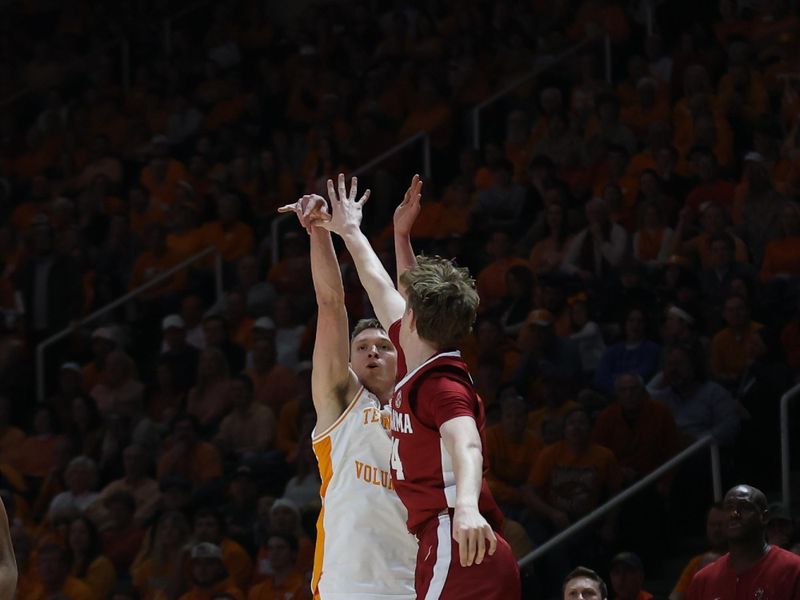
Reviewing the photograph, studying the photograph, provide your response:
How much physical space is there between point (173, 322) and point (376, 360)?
6530mm

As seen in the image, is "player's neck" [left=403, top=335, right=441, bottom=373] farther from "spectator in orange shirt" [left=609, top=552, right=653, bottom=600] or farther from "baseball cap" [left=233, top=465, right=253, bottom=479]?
"baseball cap" [left=233, top=465, right=253, bottom=479]

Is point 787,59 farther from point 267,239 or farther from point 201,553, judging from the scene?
point 201,553

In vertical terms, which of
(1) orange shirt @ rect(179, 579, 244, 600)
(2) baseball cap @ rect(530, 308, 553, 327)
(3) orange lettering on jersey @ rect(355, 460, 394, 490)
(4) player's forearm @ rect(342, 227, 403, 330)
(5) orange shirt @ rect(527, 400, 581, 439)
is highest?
(2) baseball cap @ rect(530, 308, 553, 327)

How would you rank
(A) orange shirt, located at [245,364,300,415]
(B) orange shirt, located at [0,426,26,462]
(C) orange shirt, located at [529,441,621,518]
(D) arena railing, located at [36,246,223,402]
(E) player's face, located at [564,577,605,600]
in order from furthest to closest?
(D) arena railing, located at [36,246,223,402] < (B) orange shirt, located at [0,426,26,462] < (A) orange shirt, located at [245,364,300,415] < (C) orange shirt, located at [529,441,621,518] < (E) player's face, located at [564,577,605,600]

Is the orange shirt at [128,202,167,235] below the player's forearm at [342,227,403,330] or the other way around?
the other way around

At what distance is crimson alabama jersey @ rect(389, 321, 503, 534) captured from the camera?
467 centimetres

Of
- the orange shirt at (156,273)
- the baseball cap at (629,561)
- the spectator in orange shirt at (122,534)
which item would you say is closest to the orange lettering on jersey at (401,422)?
the baseball cap at (629,561)

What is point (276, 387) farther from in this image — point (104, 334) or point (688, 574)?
point (688, 574)

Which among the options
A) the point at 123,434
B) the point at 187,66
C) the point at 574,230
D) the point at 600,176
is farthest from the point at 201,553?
the point at 187,66

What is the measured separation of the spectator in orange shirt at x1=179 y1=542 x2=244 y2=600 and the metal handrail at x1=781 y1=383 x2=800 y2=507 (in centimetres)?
306

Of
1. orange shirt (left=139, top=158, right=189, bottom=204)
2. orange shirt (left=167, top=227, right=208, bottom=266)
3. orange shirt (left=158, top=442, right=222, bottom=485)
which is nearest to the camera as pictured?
orange shirt (left=158, top=442, right=222, bottom=485)

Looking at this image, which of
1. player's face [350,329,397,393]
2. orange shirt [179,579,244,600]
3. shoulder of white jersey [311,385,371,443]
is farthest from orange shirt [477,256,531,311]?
shoulder of white jersey [311,385,371,443]

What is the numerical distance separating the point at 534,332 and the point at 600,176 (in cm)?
210

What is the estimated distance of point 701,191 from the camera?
1099 centimetres
